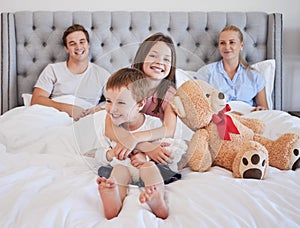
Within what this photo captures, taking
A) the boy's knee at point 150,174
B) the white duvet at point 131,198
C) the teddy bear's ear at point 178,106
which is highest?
the teddy bear's ear at point 178,106

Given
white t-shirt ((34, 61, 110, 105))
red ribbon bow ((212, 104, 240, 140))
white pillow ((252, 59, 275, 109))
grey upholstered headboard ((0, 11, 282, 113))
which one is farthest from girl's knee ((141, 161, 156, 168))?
white pillow ((252, 59, 275, 109))

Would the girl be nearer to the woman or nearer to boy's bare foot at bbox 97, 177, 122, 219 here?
boy's bare foot at bbox 97, 177, 122, 219

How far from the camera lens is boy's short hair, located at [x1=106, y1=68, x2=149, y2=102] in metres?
1.34

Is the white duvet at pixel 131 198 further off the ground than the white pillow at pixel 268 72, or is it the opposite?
the white pillow at pixel 268 72

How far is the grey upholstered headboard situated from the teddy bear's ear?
4.15ft

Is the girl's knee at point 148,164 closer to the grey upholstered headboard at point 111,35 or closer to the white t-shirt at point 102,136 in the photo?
the white t-shirt at point 102,136

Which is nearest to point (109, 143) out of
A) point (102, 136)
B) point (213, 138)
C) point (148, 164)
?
point (102, 136)

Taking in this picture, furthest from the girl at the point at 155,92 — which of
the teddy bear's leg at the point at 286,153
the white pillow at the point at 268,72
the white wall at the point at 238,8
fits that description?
the white wall at the point at 238,8

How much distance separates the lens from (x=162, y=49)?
1.39 metres

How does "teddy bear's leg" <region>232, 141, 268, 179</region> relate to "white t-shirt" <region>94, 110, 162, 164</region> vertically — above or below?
below

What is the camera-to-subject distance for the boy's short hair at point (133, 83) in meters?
1.34

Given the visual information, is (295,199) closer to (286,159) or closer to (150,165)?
(286,159)

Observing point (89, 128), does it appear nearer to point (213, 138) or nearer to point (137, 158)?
point (137, 158)

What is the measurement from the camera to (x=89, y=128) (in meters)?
1.54
